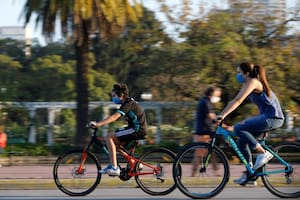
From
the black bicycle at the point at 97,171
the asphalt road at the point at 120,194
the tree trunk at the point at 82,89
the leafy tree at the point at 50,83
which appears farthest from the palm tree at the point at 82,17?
the leafy tree at the point at 50,83

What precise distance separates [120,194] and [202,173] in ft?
4.72

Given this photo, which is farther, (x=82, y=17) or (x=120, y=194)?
(x=82, y=17)

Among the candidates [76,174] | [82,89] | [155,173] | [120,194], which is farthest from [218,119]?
[82,89]

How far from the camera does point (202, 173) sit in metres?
8.87

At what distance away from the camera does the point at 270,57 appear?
85.9 feet

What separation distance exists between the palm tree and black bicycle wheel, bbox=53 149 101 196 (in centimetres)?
1387

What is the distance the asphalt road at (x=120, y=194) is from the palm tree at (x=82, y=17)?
13.4 metres

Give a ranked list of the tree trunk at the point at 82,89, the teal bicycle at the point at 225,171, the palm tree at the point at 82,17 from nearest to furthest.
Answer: the teal bicycle at the point at 225,171 < the palm tree at the point at 82,17 < the tree trunk at the point at 82,89

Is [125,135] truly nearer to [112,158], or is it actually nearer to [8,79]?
[112,158]

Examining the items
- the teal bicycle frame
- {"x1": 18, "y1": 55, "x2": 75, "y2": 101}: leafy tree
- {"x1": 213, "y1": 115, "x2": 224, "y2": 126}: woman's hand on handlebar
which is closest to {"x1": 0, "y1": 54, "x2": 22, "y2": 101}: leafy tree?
{"x1": 18, "y1": 55, "x2": 75, "y2": 101}: leafy tree

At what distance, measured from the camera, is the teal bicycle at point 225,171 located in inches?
338

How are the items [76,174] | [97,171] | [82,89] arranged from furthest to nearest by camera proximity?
[82,89]
[76,174]
[97,171]

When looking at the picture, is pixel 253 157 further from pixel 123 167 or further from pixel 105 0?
pixel 105 0

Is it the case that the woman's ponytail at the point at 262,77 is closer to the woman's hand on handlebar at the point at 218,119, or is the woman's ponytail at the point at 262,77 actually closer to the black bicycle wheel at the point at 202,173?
the woman's hand on handlebar at the point at 218,119
